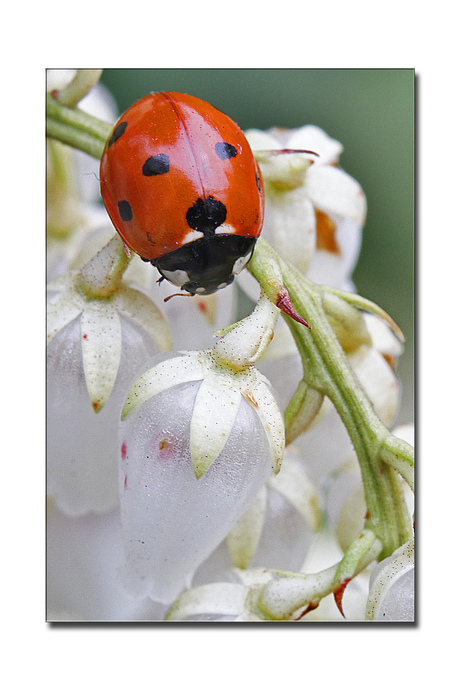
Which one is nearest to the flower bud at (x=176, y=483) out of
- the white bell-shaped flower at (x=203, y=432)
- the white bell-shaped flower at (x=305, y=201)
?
the white bell-shaped flower at (x=203, y=432)

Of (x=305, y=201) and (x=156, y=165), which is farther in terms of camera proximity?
(x=305, y=201)

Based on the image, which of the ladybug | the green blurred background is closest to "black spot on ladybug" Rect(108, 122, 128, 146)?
the ladybug

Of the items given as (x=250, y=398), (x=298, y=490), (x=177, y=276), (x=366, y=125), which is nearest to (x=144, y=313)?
(x=177, y=276)

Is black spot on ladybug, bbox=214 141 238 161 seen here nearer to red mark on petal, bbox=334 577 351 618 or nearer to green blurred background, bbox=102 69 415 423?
red mark on petal, bbox=334 577 351 618

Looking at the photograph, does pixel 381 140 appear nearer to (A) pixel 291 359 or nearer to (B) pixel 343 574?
(A) pixel 291 359

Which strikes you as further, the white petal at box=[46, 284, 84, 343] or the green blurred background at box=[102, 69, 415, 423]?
the green blurred background at box=[102, 69, 415, 423]

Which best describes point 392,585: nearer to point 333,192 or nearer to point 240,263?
point 240,263
